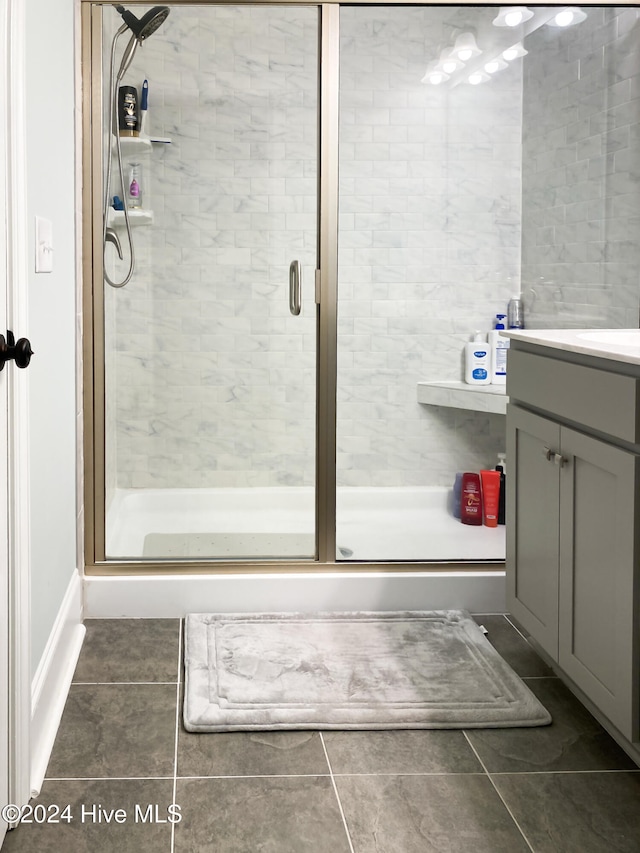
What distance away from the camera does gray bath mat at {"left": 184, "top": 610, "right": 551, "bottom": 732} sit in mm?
2012

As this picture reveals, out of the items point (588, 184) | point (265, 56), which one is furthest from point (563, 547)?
point (265, 56)

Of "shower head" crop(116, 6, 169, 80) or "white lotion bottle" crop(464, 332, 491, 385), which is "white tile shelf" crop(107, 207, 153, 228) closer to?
"shower head" crop(116, 6, 169, 80)

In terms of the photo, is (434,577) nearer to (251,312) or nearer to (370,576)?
(370,576)

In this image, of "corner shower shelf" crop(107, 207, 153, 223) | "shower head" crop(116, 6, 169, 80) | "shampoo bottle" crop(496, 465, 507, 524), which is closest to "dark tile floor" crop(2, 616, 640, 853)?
"shampoo bottle" crop(496, 465, 507, 524)

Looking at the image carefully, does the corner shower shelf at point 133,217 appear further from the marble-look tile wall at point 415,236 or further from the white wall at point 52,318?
the marble-look tile wall at point 415,236

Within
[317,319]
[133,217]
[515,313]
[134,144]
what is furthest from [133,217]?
[515,313]

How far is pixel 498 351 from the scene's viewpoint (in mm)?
2824

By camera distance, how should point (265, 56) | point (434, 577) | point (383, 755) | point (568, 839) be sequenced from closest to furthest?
point (568, 839)
point (383, 755)
point (265, 56)
point (434, 577)

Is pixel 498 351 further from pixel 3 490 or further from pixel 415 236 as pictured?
pixel 3 490

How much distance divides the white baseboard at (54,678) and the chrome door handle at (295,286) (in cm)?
108

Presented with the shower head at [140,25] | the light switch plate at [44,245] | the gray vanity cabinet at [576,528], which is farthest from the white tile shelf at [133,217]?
the gray vanity cabinet at [576,528]

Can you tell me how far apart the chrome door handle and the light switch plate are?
848mm

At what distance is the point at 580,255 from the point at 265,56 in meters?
1.20

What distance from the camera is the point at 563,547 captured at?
1.89m
